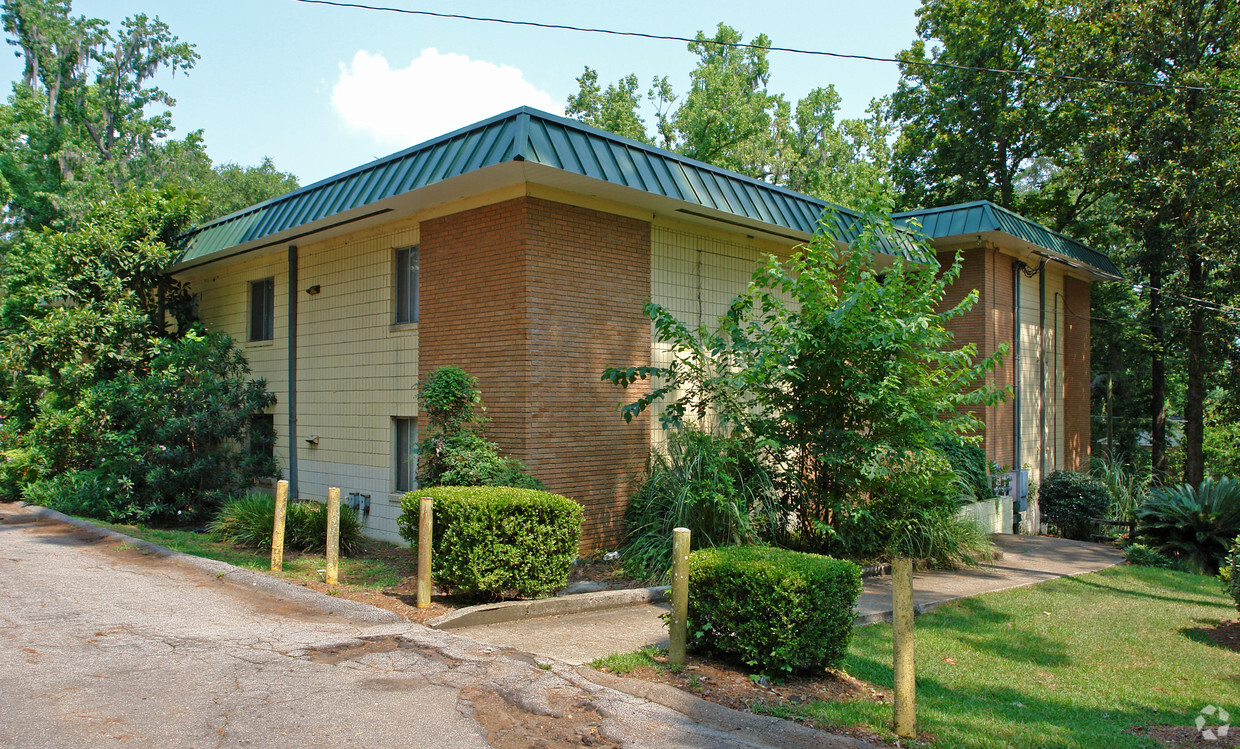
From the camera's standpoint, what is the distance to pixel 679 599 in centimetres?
574

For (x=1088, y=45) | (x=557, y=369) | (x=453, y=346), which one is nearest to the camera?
(x=557, y=369)

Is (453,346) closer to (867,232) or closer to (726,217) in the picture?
(726,217)

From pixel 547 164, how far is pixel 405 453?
5.18 meters

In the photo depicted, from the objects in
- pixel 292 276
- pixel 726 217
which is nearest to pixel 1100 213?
pixel 726 217

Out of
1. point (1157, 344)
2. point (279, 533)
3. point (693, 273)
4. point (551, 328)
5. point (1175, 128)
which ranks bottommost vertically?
point (279, 533)

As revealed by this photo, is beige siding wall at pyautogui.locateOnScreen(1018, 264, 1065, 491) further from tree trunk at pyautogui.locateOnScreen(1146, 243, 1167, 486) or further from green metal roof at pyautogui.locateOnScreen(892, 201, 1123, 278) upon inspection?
tree trunk at pyautogui.locateOnScreen(1146, 243, 1167, 486)

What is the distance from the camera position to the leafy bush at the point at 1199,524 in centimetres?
1220

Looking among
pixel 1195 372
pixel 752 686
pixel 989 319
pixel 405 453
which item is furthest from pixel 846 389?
pixel 1195 372

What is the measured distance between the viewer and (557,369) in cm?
997

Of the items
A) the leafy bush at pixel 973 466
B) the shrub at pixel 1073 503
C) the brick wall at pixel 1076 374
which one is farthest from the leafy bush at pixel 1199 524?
the brick wall at pixel 1076 374

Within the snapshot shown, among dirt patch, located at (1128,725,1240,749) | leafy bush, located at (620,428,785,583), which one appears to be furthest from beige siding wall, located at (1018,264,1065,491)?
dirt patch, located at (1128,725,1240,749)

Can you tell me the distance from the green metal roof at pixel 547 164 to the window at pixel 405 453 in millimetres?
3184

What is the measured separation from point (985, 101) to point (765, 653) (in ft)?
76.8

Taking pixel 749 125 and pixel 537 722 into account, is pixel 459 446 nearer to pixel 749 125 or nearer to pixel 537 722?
pixel 537 722
